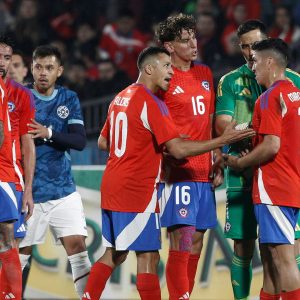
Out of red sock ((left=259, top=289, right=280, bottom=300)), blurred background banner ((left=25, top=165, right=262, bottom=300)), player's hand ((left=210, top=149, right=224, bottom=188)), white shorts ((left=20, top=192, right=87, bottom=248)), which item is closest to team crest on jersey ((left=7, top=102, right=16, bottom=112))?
white shorts ((left=20, top=192, right=87, bottom=248))

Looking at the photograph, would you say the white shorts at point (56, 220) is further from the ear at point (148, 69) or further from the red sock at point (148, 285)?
the ear at point (148, 69)

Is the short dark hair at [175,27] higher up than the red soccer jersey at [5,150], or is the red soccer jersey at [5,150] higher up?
the short dark hair at [175,27]

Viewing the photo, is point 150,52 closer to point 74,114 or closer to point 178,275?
point 74,114

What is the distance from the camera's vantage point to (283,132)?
19.7 feet

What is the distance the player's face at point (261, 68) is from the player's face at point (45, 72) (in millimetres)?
1636

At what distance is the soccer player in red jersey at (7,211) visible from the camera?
607 centimetres

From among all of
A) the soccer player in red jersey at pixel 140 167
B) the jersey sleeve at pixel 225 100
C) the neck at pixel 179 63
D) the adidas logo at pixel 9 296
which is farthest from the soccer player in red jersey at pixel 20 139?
the jersey sleeve at pixel 225 100

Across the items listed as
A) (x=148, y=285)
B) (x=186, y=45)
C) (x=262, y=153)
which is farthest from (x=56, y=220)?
(x=262, y=153)

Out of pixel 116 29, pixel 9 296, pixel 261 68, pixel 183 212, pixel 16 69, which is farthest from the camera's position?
pixel 116 29

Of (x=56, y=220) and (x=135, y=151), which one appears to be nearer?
(x=135, y=151)

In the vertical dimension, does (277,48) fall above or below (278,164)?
above

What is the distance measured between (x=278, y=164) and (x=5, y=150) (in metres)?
1.77

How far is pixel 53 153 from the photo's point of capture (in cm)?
698

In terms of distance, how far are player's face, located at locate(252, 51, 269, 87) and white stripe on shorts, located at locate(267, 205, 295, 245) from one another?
816 mm
